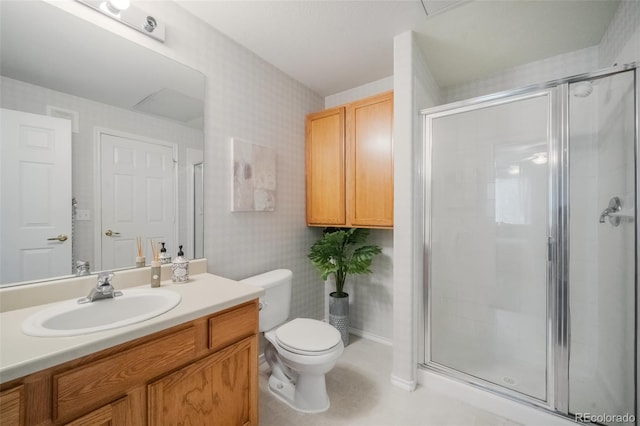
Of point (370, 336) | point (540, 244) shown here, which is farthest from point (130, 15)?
point (370, 336)

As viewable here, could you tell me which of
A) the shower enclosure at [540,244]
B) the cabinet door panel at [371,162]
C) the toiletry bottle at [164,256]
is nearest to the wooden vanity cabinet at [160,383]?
the toiletry bottle at [164,256]

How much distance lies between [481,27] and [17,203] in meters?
2.64

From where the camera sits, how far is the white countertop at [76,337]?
27.5 inches

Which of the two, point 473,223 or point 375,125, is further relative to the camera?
point 375,125

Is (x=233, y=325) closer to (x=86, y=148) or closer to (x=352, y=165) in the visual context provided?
(x=86, y=148)

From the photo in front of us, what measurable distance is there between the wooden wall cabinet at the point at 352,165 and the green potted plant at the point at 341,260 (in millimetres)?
161

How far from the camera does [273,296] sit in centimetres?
187

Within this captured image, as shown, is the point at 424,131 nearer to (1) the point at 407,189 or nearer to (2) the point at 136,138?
(1) the point at 407,189

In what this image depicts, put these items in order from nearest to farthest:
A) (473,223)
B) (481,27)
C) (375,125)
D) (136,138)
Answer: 1. (136,138)
2. (481,27)
3. (473,223)
4. (375,125)

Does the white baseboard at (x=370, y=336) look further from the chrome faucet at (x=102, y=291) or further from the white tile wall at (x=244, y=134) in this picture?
the chrome faucet at (x=102, y=291)

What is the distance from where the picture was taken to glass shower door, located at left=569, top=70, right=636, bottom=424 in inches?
53.4

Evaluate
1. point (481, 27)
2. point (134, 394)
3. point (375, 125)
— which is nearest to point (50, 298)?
point (134, 394)

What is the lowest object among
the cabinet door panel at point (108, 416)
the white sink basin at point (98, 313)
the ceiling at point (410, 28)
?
the cabinet door panel at point (108, 416)

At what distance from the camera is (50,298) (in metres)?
1.14
